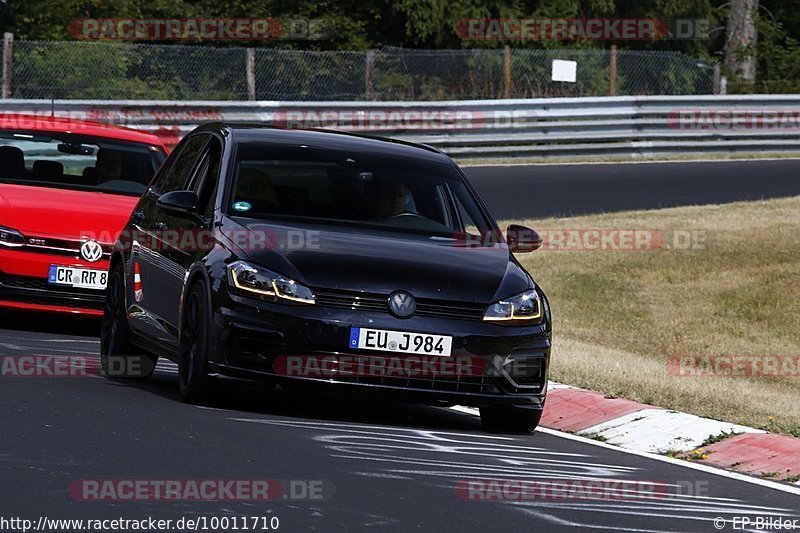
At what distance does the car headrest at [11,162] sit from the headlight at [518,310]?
561 cm

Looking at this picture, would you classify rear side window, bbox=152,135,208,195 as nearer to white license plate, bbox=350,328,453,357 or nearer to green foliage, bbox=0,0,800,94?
white license plate, bbox=350,328,453,357

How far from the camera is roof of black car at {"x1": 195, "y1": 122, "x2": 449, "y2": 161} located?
33.4 feet

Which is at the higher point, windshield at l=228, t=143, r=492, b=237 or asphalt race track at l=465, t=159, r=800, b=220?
windshield at l=228, t=143, r=492, b=237

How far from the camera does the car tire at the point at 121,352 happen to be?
10.7 m

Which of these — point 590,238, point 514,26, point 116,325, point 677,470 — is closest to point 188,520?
point 677,470

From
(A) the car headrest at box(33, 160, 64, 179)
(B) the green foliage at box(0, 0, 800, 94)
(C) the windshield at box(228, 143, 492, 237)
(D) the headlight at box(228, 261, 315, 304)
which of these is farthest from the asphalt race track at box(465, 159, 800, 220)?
(D) the headlight at box(228, 261, 315, 304)

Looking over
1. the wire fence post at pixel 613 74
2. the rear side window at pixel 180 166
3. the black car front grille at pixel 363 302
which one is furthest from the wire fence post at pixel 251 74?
the black car front grille at pixel 363 302

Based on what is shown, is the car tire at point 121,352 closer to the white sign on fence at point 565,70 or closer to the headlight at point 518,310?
the headlight at point 518,310

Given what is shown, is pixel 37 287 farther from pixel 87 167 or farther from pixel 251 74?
pixel 251 74

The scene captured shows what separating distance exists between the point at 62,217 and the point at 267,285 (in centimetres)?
416

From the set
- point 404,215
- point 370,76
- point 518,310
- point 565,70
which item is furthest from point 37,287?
point 565,70

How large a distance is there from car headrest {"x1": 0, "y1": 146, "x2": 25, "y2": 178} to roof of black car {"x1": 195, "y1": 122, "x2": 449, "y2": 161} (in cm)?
312

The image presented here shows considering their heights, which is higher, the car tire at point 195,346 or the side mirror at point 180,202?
the side mirror at point 180,202

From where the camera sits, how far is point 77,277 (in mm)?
12312
